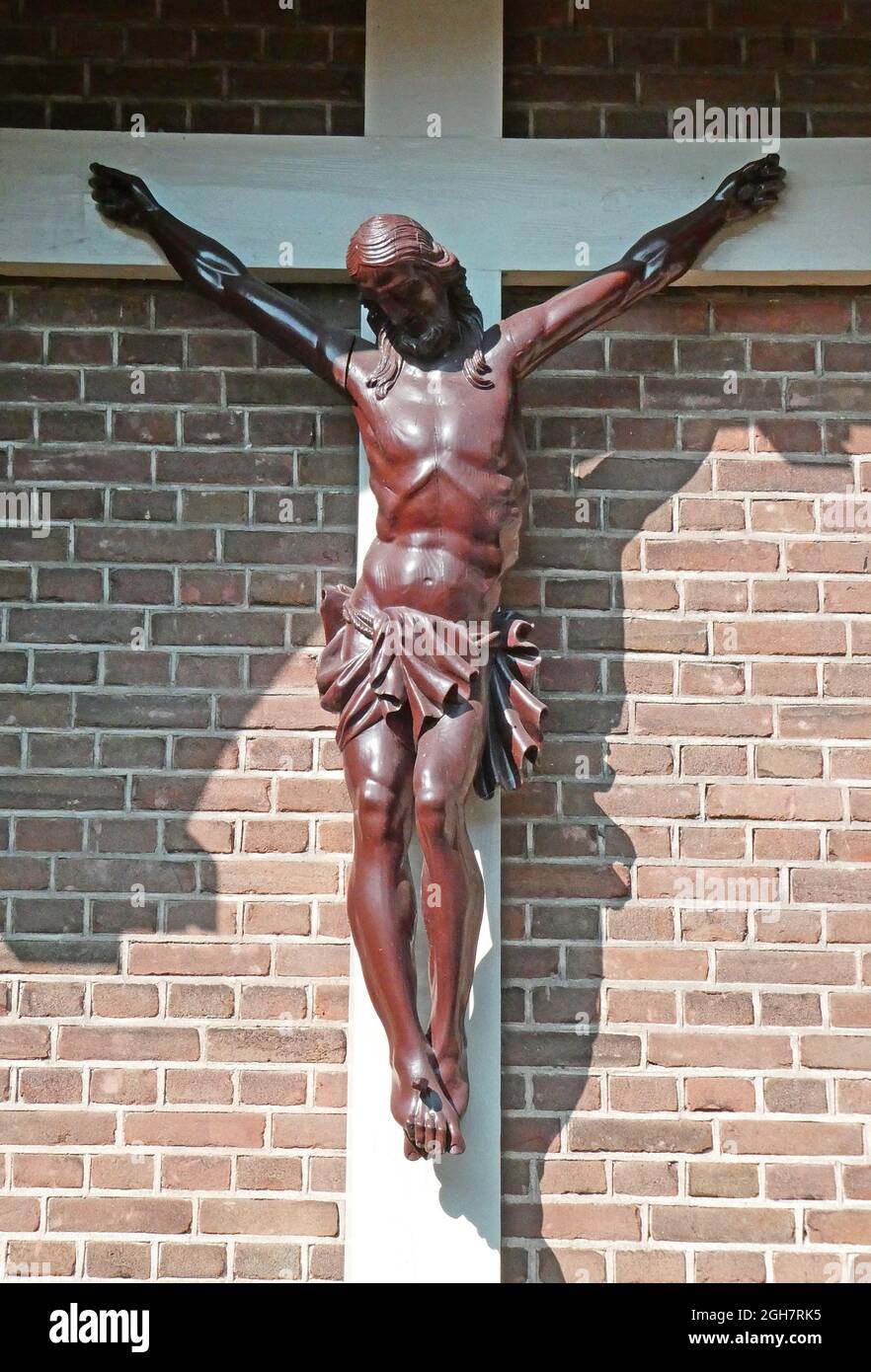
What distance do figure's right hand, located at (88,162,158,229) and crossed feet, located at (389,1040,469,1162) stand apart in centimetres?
184

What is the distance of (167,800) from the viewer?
3.73 metres

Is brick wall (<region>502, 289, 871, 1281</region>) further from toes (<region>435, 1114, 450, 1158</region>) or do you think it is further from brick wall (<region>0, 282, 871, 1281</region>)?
toes (<region>435, 1114, 450, 1158</region>)

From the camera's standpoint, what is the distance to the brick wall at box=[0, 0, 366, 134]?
4.00 m

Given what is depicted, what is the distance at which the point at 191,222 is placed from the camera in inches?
152

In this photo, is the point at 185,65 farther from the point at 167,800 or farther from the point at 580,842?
the point at 580,842

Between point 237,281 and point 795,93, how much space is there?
53.2 inches

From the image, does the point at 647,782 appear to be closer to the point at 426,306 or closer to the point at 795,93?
the point at 426,306

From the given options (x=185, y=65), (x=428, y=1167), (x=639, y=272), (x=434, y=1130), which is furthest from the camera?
(x=185, y=65)

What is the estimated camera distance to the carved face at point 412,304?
3445 millimetres

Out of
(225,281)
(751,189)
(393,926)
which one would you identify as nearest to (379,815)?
(393,926)

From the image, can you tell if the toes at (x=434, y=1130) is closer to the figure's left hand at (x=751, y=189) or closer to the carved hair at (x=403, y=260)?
the carved hair at (x=403, y=260)

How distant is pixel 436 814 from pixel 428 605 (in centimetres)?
42

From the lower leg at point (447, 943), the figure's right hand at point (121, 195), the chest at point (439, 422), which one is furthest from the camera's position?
the figure's right hand at point (121, 195)

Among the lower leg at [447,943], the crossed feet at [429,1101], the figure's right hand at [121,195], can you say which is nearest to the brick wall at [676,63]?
the figure's right hand at [121,195]
